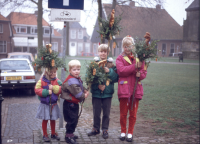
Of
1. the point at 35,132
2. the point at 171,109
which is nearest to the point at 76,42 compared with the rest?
the point at 171,109

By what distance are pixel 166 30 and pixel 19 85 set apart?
35.5 metres

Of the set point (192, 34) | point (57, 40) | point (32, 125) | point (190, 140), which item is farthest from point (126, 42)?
point (57, 40)

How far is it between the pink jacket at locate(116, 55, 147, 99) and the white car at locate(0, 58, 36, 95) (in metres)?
5.73

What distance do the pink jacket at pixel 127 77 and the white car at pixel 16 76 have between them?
5727mm

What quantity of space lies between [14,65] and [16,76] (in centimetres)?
111

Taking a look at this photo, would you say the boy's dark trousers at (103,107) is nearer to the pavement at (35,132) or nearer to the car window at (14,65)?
the pavement at (35,132)

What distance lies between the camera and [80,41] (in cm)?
6719

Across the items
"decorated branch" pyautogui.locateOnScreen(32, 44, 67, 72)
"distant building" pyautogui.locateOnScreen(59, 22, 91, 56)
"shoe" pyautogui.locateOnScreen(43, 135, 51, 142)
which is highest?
"distant building" pyautogui.locateOnScreen(59, 22, 91, 56)

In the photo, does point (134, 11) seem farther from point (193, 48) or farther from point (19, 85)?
point (193, 48)

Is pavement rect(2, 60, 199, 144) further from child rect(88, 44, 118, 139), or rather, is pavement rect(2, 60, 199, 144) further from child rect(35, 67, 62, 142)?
child rect(35, 67, 62, 142)

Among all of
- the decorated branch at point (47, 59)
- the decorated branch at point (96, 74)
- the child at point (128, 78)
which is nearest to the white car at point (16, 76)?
the decorated branch at point (47, 59)

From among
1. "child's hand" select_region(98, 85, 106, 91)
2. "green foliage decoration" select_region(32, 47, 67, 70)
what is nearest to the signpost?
"green foliage decoration" select_region(32, 47, 67, 70)

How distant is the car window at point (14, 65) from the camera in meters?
9.62

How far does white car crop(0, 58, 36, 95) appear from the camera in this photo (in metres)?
8.80
